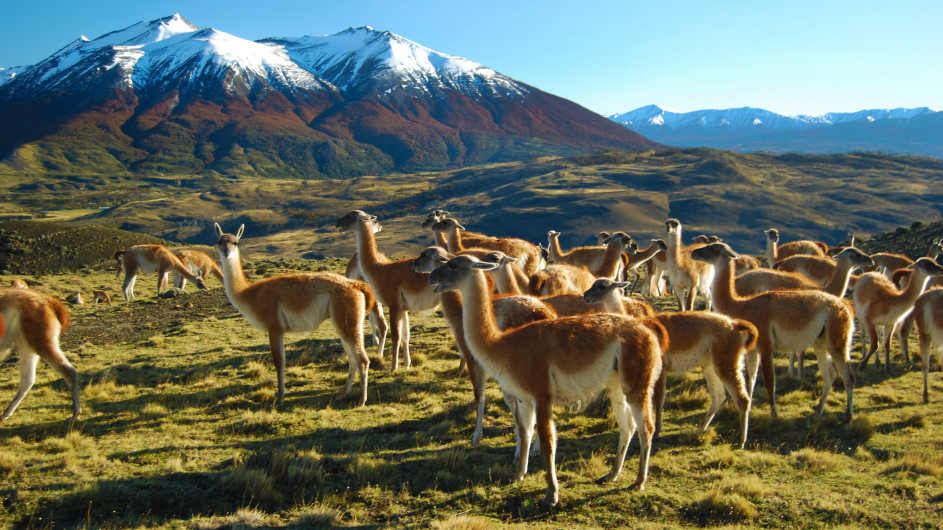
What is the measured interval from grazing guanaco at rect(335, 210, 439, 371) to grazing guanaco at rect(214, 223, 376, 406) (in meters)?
1.68

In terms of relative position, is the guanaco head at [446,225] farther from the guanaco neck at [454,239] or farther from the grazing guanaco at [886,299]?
the grazing guanaco at [886,299]

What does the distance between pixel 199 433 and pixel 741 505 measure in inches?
255

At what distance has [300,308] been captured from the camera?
25.6ft

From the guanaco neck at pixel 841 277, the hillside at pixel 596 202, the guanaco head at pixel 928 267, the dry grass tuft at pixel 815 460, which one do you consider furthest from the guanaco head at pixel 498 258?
the hillside at pixel 596 202

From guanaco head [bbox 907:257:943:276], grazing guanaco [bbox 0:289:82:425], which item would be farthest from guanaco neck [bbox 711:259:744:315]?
grazing guanaco [bbox 0:289:82:425]

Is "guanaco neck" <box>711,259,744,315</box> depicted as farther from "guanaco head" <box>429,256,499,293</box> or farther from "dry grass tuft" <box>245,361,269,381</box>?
"dry grass tuft" <box>245,361,269,381</box>

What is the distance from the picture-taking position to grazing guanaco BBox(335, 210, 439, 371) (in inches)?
378

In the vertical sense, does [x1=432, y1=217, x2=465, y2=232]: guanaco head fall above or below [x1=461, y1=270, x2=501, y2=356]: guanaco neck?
above

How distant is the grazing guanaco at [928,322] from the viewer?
8023 mm

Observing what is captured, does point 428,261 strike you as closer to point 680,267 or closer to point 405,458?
point 405,458

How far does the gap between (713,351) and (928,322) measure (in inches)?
183

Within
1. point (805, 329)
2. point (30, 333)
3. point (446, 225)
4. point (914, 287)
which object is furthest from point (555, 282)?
point (30, 333)

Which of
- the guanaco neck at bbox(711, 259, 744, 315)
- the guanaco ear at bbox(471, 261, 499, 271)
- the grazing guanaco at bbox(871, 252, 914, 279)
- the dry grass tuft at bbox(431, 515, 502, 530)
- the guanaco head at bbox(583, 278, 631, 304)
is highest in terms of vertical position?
the guanaco ear at bbox(471, 261, 499, 271)

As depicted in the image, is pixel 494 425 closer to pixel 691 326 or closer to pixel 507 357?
pixel 507 357
